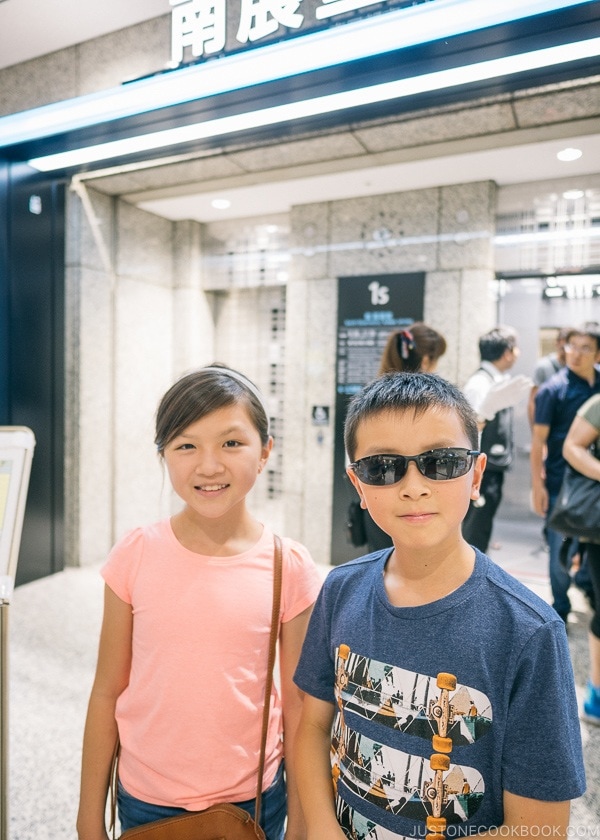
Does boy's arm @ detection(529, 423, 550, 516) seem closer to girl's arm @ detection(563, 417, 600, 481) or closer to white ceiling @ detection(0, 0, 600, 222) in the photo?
girl's arm @ detection(563, 417, 600, 481)

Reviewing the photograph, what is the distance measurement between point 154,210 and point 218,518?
4.78m

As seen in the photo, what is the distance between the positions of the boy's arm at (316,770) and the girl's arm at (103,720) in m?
0.40

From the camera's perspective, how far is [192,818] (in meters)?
1.07

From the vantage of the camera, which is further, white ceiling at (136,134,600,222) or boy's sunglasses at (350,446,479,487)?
white ceiling at (136,134,600,222)

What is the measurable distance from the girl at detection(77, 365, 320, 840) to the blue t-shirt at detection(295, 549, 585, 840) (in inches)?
9.4

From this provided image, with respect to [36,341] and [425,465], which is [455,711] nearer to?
[425,465]

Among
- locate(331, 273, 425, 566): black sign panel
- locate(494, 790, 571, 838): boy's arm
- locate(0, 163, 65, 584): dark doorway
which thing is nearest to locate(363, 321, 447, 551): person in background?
locate(494, 790, 571, 838): boy's arm

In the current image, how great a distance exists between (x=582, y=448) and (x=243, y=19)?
2.40 meters

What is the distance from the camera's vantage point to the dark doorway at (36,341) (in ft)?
13.9

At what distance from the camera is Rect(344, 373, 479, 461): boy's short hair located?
1.00 metres

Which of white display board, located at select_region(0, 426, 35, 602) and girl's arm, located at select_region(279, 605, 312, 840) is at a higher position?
white display board, located at select_region(0, 426, 35, 602)

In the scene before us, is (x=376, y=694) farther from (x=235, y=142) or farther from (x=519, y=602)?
(x=235, y=142)

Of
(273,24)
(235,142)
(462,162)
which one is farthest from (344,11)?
(462,162)

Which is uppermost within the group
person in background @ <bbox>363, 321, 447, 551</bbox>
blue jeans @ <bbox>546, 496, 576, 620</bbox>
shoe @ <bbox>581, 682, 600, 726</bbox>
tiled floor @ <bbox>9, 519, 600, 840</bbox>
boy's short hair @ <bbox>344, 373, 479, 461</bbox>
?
person in background @ <bbox>363, 321, 447, 551</bbox>
